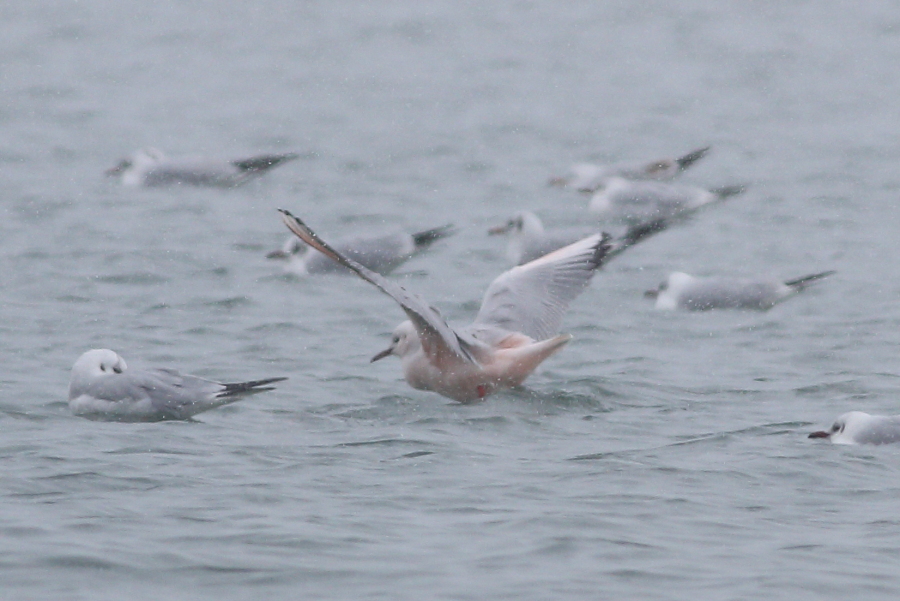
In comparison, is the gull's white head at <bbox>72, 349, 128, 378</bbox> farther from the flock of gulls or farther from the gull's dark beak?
the gull's dark beak

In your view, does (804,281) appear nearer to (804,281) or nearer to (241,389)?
(804,281)

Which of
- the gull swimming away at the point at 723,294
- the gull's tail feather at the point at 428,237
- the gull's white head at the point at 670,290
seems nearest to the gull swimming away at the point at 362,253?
the gull's tail feather at the point at 428,237

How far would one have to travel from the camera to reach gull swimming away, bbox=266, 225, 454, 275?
16328 mm

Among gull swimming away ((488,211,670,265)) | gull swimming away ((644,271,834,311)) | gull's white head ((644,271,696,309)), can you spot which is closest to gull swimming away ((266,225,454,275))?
gull swimming away ((488,211,670,265))

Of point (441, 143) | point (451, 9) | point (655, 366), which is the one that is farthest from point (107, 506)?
point (451, 9)

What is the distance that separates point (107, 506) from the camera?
8.48 meters

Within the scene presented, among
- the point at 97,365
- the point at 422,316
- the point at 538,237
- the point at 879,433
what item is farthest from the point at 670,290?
the point at 97,365

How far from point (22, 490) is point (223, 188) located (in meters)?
12.0

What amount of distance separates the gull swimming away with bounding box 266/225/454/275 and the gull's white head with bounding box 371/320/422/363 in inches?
168

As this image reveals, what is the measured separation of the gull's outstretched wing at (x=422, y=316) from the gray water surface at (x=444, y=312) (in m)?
0.32

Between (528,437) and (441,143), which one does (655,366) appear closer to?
(528,437)

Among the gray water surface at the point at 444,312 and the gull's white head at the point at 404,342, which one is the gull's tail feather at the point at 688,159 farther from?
the gull's white head at the point at 404,342

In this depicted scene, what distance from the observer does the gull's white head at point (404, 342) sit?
38.3 feet

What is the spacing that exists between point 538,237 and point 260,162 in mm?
4840
